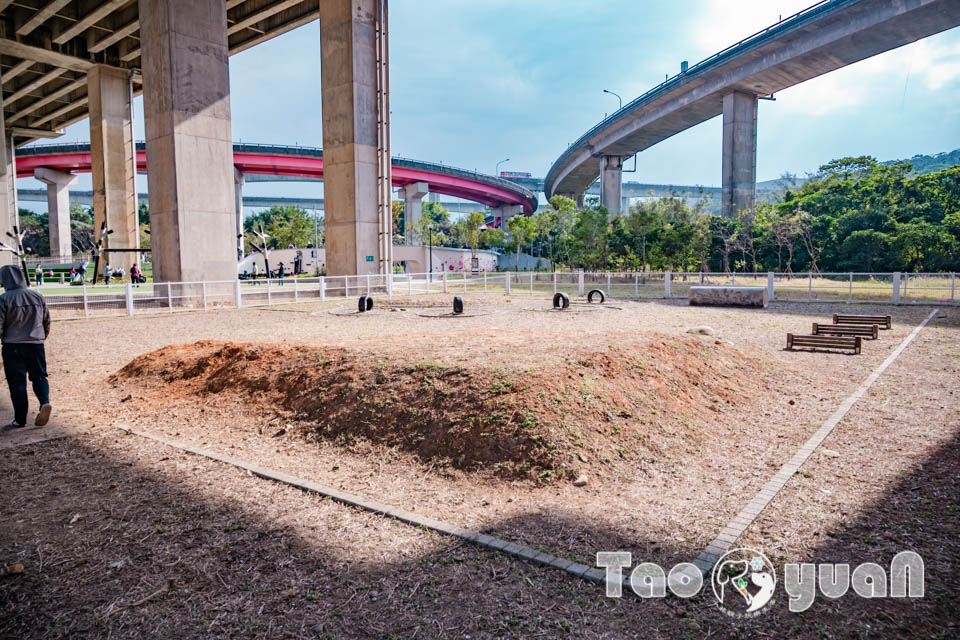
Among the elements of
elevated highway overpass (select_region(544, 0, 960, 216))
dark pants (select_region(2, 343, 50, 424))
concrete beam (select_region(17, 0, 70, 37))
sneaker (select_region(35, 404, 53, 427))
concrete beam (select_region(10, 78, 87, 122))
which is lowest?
sneaker (select_region(35, 404, 53, 427))

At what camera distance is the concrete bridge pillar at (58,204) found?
65.2 m

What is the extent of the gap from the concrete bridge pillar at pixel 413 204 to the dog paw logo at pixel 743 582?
7234cm

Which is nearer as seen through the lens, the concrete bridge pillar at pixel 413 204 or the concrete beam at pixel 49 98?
the concrete beam at pixel 49 98

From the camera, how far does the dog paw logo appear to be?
333 centimetres

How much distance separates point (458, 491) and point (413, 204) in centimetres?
7569

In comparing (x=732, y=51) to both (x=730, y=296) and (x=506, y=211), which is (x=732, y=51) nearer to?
(x=730, y=296)

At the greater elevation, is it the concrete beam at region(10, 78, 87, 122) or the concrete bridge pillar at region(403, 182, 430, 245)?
the concrete beam at region(10, 78, 87, 122)

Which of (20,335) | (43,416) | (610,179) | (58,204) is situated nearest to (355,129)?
(20,335)

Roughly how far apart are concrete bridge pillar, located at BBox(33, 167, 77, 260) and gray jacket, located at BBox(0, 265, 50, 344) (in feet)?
233

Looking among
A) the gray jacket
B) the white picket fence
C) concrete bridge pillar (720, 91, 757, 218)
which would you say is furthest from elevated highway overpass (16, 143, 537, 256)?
the gray jacket

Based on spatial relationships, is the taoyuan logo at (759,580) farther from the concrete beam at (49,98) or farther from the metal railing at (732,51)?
the concrete beam at (49,98)

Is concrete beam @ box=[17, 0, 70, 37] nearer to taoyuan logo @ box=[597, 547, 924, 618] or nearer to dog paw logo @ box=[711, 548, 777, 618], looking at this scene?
taoyuan logo @ box=[597, 547, 924, 618]

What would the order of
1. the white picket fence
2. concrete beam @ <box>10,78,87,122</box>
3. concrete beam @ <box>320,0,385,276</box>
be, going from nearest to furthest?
1. the white picket fence
2. concrete beam @ <box>320,0,385,276</box>
3. concrete beam @ <box>10,78,87,122</box>

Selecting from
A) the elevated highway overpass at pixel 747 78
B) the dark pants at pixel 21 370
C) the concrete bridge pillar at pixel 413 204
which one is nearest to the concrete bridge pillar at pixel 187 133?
the dark pants at pixel 21 370
